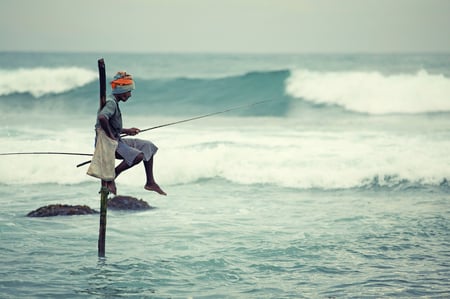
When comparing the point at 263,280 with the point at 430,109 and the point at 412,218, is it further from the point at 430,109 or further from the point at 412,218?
the point at 430,109

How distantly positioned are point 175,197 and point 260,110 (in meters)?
14.0

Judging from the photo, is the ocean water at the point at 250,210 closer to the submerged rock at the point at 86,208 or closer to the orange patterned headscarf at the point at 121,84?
the submerged rock at the point at 86,208

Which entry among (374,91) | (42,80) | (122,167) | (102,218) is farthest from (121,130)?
(42,80)

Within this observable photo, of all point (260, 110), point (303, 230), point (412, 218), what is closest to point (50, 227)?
point (303, 230)

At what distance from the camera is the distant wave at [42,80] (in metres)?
33.5

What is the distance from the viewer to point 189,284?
812 centimetres


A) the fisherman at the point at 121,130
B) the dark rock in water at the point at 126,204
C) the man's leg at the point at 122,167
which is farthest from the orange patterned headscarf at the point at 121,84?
the dark rock in water at the point at 126,204

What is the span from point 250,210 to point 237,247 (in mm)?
2413

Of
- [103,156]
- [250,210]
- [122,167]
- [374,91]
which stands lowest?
[250,210]

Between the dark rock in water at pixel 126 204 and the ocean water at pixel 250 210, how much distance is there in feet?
0.68

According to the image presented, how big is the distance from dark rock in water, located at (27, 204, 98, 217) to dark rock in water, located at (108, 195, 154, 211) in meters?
0.40

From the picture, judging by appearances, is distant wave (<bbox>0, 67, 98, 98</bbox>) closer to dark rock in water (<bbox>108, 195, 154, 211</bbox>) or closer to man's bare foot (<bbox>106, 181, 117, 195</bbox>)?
dark rock in water (<bbox>108, 195, 154, 211</bbox>)

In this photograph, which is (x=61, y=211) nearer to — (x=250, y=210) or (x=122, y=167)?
(x=250, y=210)

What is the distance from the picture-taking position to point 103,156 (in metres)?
7.70
